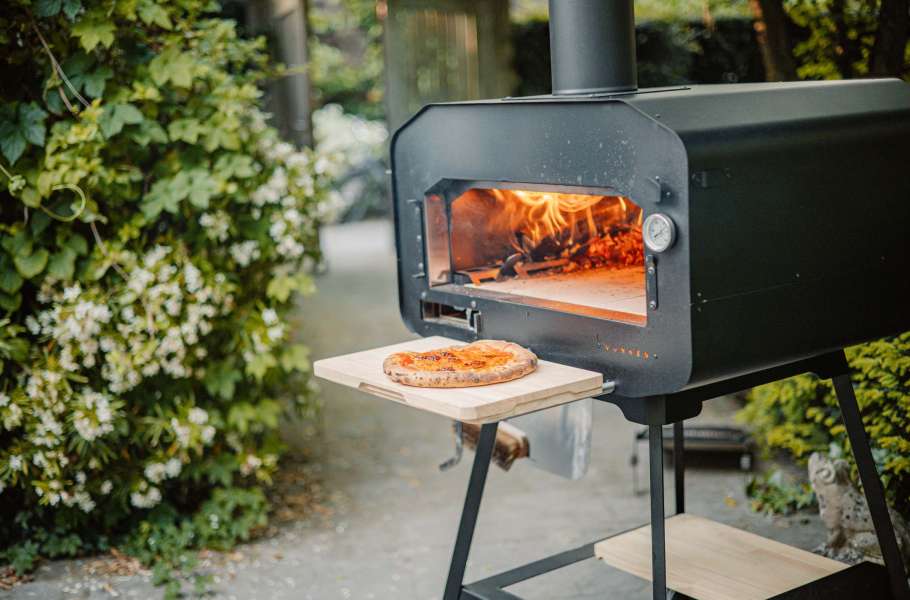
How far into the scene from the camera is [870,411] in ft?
11.0

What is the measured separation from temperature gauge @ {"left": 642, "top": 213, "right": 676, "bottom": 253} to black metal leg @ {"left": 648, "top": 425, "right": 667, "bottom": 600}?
41 centimetres

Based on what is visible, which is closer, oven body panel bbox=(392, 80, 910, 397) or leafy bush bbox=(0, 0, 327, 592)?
oven body panel bbox=(392, 80, 910, 397)

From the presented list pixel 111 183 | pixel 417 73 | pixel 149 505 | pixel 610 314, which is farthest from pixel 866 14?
pixel 417 73

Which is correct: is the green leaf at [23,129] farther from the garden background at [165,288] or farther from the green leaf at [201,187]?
the green leaf at [201,187]

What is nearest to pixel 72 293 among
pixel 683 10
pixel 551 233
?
pixel 551 233

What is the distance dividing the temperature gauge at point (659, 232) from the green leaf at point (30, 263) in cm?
207

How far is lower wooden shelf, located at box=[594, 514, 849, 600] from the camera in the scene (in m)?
2.55

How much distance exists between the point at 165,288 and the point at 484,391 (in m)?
1.61

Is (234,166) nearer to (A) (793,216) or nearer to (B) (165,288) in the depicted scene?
(B) (165,288)

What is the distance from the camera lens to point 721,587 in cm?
255

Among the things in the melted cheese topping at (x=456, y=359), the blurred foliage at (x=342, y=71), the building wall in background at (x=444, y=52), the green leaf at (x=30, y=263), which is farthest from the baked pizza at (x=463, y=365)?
the blurred foliage at (x=342, y=71)

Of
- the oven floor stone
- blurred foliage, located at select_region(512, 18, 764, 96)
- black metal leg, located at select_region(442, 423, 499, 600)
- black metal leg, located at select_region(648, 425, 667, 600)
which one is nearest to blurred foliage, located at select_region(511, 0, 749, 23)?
blurred foliage, located at select_region(512, 18, 764, 96)

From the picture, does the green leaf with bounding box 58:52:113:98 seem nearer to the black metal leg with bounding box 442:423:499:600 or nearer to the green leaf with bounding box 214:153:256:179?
the green leaf with bounding box 214:153:256:179

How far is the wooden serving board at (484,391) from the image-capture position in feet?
6.56
